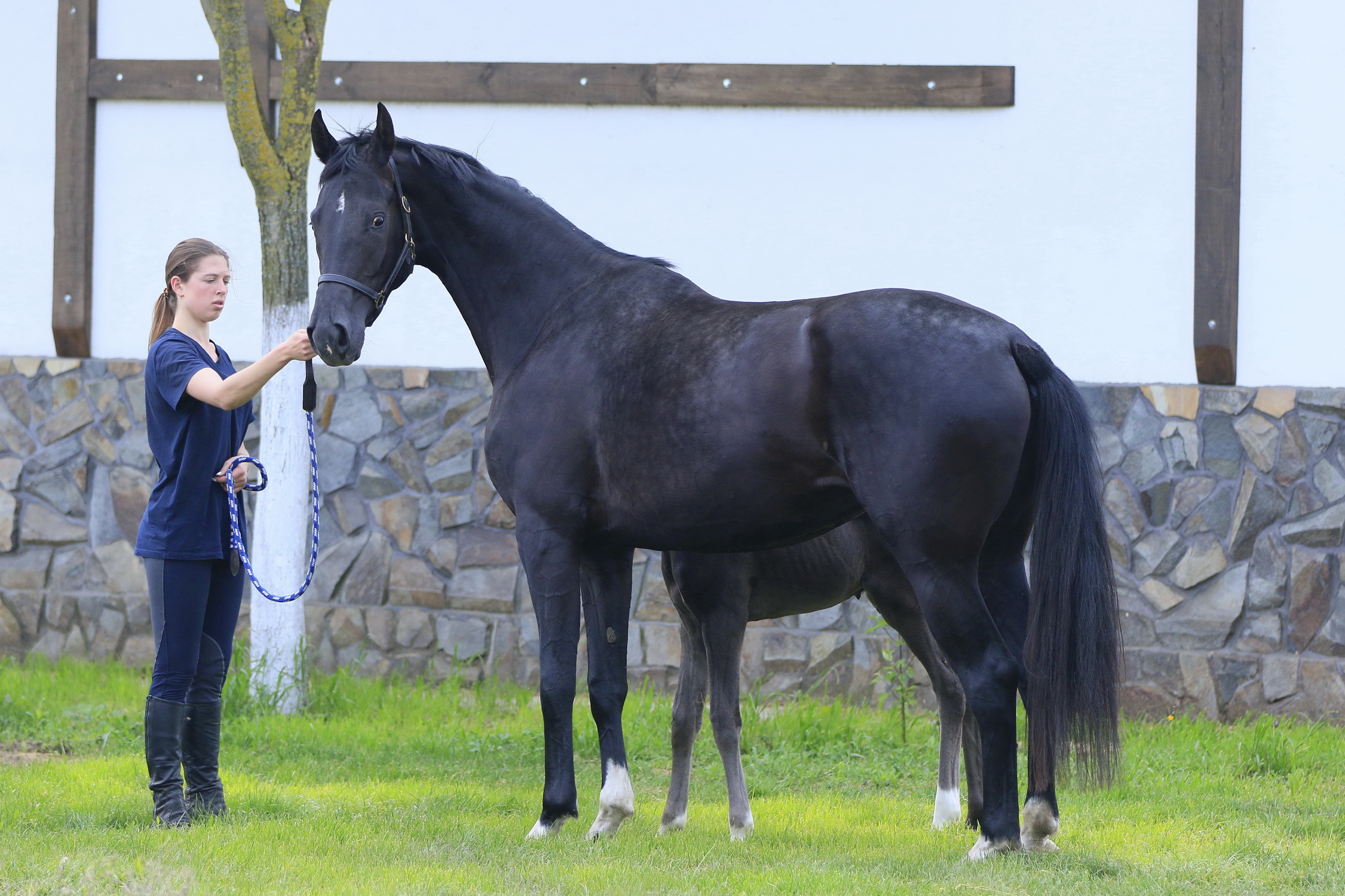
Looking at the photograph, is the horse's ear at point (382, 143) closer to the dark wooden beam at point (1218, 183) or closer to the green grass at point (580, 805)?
the green grass at point (580, 805)

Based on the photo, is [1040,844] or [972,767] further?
[972,767]

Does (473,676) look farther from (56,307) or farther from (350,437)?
(56,307)

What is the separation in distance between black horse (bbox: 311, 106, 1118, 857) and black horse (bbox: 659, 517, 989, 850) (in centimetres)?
28

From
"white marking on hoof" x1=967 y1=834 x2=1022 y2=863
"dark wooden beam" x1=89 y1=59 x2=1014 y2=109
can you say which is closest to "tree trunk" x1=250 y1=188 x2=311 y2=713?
"dark wooden beam" x1=89 y1=59 x2=1014 y2=109

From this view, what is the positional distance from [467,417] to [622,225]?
4.81 feet

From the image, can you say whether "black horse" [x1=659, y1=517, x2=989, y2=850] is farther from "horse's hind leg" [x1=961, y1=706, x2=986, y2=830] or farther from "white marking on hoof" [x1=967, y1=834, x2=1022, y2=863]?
"white marking on hoof" [x1=967, y1=834, x2=1022, y2=863]

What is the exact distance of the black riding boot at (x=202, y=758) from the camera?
4.18 m

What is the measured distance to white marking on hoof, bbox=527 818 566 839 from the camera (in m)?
3.88

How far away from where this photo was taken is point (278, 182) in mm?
6121

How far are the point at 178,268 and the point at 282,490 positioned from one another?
2.40 meters

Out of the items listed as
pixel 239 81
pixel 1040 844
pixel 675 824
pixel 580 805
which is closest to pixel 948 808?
pixel 1040 844

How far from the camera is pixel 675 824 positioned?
411cm

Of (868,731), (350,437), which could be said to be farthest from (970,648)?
(350,437)

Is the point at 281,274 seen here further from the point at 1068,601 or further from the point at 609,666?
the point at 1068,601
